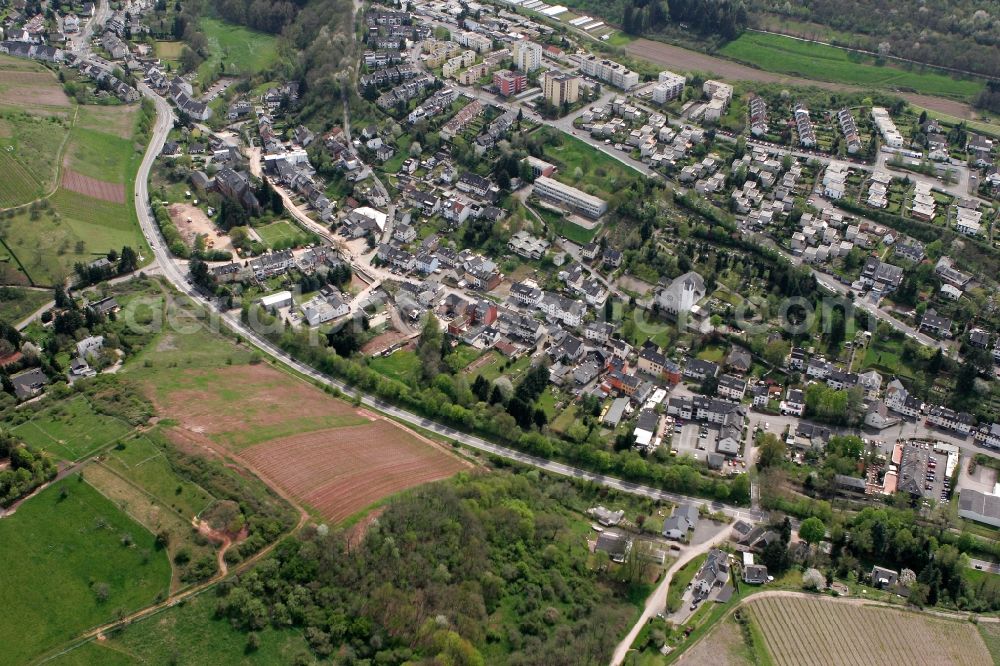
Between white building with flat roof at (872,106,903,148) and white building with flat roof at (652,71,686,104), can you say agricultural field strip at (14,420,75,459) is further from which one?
white building with flat roof at (872,106,903,148)

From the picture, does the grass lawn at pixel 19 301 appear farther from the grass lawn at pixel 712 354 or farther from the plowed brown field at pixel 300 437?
the grass lawn at pixel 712 354

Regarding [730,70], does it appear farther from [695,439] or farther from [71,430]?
[71,430]

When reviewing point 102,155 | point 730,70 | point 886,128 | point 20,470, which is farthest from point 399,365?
point 730,70

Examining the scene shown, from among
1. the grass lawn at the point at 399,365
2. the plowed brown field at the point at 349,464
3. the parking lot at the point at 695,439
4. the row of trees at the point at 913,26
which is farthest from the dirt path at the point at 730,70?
the plowed brown field at the point at 349,464

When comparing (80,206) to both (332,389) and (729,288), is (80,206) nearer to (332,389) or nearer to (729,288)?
(332,389)

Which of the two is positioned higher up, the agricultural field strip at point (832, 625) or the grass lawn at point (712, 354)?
the grass lawn at point (712, 354)

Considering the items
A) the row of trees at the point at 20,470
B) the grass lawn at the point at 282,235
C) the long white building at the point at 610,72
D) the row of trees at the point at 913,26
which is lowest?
the row of trees at the point at 20,470

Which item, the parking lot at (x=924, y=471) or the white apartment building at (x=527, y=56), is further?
the white apartment building at (x=527, y=56)
